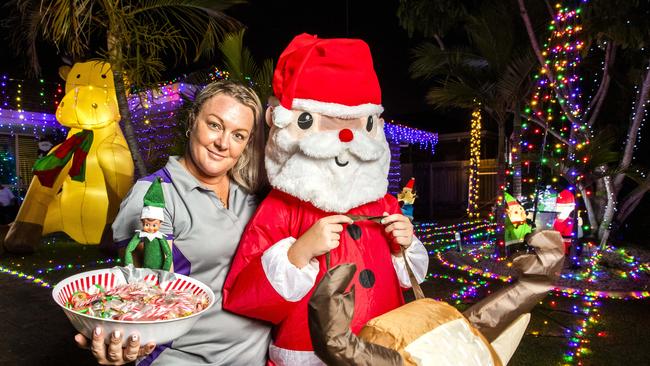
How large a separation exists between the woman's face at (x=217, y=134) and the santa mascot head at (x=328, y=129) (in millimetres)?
148

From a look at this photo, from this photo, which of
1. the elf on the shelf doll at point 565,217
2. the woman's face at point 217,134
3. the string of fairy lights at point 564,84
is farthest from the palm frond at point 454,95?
the woman's face at point 217,134

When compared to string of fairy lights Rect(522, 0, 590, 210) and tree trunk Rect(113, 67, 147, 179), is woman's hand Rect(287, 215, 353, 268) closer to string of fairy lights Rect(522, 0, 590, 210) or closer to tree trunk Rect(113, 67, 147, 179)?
tree trunk Rect(113, 67, 147, 179)

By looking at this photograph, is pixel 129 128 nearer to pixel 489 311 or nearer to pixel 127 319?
pixel 127 319

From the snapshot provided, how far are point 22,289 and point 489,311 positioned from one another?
6.42 m

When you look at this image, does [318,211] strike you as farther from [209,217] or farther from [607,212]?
[607,212]

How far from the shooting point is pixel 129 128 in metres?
3.95

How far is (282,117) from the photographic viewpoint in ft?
5.87

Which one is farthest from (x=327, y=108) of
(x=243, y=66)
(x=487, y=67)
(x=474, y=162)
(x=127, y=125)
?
(x=474, y=162)

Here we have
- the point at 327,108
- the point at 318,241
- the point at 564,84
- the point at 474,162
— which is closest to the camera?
the point at 318,241

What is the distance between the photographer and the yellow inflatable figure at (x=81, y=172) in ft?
26.7

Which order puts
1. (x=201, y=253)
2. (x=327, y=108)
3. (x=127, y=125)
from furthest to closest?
(x=127, y=125) < (x=327, y=108) < (x=201, y=253)

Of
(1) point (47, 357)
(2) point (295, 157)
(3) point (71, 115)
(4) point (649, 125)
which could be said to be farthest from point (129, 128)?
(4) point (649, 125)

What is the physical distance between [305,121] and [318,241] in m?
0.51

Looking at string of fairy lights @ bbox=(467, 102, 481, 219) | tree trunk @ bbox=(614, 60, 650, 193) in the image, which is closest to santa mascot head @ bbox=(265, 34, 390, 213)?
tree trunk @ bbox=(614, 60, 650, 193)
